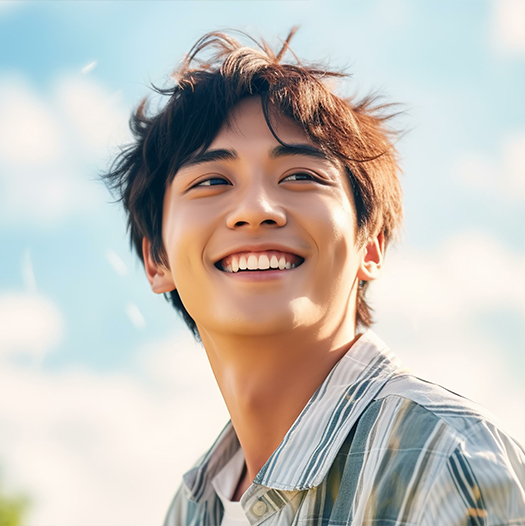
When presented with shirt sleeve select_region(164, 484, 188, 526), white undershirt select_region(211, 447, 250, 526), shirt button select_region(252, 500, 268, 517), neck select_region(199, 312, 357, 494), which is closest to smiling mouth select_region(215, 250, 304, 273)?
neck select_region(199, 312, 357, 494)

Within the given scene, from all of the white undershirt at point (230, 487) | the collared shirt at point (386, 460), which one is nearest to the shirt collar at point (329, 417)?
the collared shirt at point (386, 460)

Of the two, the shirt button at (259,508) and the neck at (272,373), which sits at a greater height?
the neck at (272,373)

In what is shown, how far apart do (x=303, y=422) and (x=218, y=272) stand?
24.9 inches

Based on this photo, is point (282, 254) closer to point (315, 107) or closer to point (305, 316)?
point (305, 316)

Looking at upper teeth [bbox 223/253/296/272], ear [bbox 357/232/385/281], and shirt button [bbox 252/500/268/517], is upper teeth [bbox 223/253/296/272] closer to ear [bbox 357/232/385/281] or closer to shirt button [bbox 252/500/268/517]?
ear [bbox 357/232/385/281]

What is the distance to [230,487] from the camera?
2.75 metres

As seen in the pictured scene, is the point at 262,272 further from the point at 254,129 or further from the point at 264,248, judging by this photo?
the point at 254,129

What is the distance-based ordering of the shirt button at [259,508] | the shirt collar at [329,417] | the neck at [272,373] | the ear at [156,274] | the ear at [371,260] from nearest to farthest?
the shirt collar at [329,417]
the shirt button at [259,508]
the neck at [272,373]
the ear at [371,260]
the ear at [156,274]

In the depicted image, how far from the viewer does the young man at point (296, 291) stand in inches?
62.3

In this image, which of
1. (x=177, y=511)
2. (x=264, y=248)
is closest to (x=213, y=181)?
(x=264, y=248)

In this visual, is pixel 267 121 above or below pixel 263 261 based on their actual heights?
above

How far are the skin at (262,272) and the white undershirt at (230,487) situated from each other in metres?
0.27

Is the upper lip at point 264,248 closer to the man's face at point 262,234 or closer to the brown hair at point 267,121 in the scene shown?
the man's face at point 262,234

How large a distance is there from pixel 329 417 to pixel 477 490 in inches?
25.6
